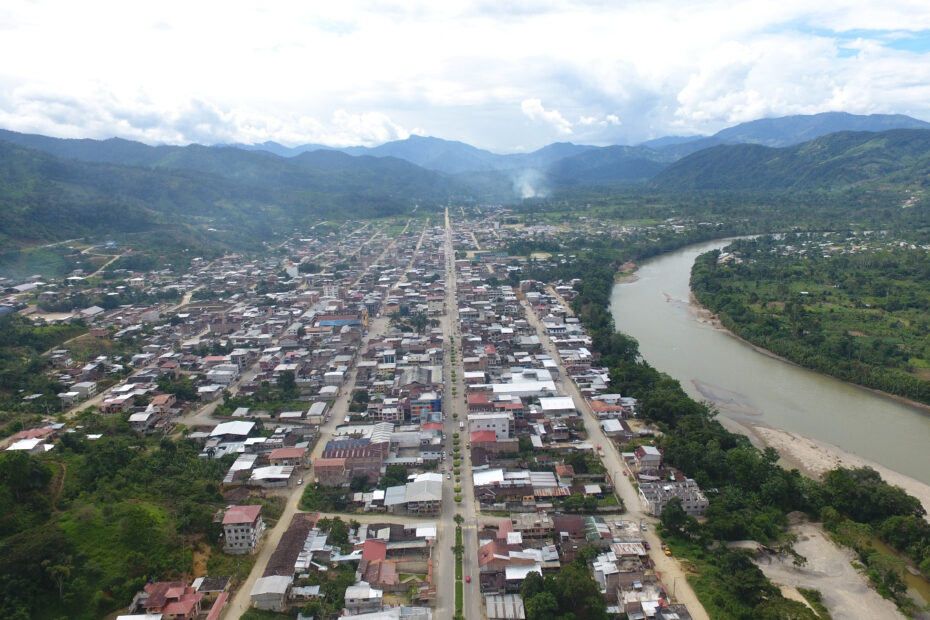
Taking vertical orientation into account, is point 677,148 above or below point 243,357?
above

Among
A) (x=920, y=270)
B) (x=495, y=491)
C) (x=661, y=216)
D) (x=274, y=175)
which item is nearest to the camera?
(x=495, y=491)

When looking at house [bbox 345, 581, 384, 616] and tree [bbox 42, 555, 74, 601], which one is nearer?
tree [bbox 42, 555, 74, 601]

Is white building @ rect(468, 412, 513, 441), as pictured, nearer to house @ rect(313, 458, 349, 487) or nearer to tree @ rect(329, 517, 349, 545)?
house @ rect(313, 458, 349, 487)

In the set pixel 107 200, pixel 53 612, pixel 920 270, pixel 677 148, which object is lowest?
pixel 53 612

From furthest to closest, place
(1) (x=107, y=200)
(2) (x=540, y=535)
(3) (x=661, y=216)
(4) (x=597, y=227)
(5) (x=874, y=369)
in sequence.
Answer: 1. (3) (x=661, y=216)
2. (4) (x=597, y=227)
3. (1) (x=107, y=200)
4. (5) (x=874, y=369)
5. (2) (x=540, y=535)

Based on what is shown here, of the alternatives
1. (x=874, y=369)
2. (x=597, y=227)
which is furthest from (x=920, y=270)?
(x=597, y=227)

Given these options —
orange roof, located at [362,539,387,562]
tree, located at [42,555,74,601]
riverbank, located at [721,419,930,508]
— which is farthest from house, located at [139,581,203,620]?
riverbank, located at [721,419,930,508]

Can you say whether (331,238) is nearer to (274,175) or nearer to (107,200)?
(107,200)
